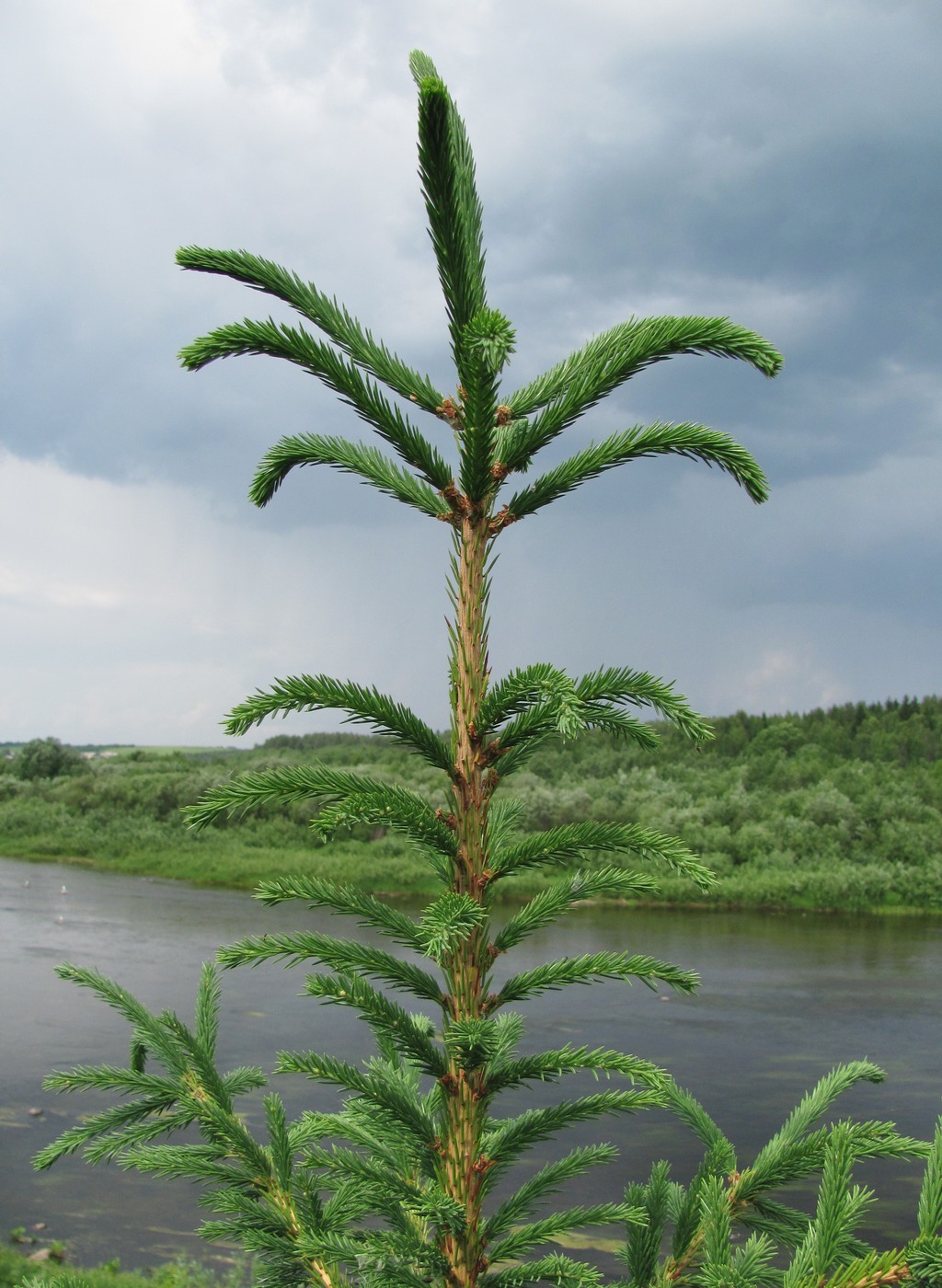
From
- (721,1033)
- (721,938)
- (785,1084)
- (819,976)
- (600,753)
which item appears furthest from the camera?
(600,753)

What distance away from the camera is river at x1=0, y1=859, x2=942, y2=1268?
15.7m

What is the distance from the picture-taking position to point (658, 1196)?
3.11 metres

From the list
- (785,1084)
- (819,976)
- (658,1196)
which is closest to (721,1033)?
(785,1084)

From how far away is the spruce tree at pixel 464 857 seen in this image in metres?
2.42

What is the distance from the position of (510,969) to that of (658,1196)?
27.2 metres

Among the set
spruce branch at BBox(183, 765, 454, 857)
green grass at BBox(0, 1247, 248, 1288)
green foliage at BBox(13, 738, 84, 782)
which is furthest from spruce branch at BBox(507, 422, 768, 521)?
green foliage at BBox(13, 738, 84, 782)

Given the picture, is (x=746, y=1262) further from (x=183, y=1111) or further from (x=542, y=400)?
(x=542, y=400)

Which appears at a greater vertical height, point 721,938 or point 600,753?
point 600,753

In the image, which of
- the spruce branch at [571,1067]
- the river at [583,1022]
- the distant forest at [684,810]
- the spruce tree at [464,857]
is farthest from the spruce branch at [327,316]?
the distant forest at [684,810]

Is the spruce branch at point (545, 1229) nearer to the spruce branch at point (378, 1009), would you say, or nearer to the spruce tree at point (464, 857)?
the spruce tree at point (464, 857)

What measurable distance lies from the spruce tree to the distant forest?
3210cm

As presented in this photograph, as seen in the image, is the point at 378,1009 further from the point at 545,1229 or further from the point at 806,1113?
the point at 806,1113

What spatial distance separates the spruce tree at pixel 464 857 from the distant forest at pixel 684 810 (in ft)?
105

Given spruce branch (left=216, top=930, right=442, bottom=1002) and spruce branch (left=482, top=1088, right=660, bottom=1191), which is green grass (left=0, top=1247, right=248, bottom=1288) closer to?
spruce branch (left=482, top=1088, right=660, bottom=1191)
